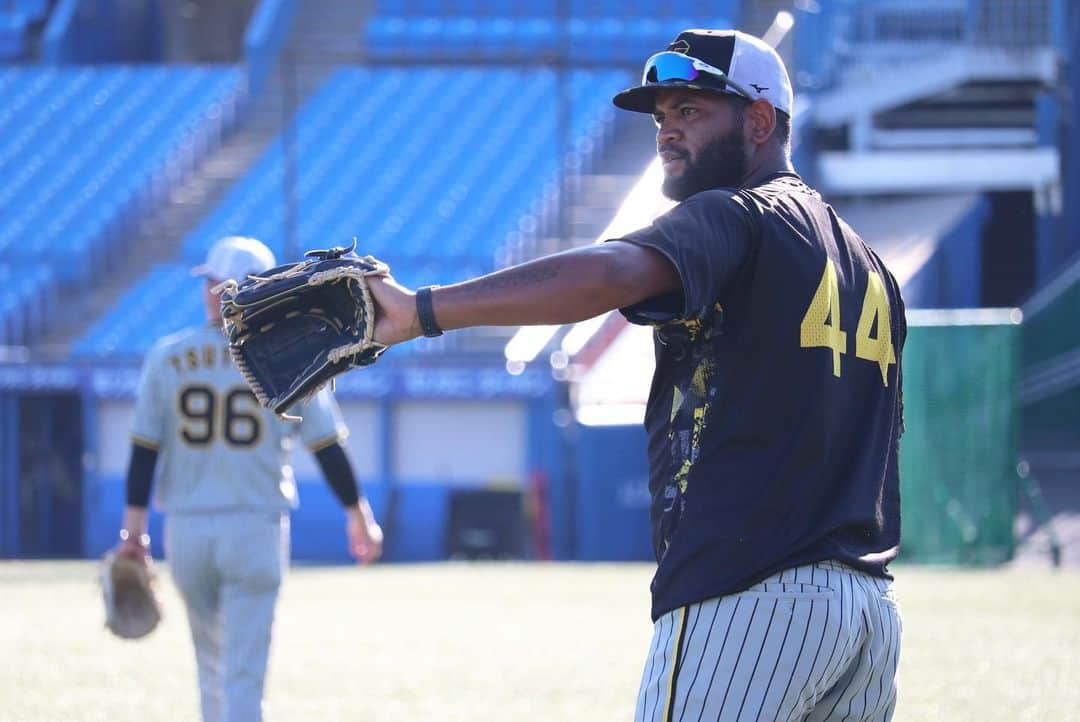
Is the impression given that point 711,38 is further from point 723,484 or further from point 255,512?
point 255,512

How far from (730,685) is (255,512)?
340cm

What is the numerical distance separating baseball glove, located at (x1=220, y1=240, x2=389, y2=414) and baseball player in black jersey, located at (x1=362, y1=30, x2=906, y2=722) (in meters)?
0.07

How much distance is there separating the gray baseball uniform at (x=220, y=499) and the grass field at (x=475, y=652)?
1.58 metres

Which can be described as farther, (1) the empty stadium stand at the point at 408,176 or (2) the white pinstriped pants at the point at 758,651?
(1) the empty stadium stand at the point at 408,176

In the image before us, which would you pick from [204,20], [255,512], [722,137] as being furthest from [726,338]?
[204,20]

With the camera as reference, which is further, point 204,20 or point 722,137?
point 204,20

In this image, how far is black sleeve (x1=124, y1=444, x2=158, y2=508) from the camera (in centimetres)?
642

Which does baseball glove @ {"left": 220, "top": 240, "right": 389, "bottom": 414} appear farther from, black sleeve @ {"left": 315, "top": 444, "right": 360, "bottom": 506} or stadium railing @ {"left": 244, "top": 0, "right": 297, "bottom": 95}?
stadium railing @ {"left": 244, "top": 0, "right": 297, "bottom": 95}

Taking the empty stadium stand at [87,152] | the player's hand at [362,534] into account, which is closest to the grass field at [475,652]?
the player's hand at [362,534]

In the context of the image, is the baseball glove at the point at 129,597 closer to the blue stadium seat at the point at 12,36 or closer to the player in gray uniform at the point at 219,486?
the player in gray uniform at the point at 219,486

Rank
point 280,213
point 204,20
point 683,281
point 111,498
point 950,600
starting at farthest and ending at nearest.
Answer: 1. point 204,20
2. point 280,213
3. point 111,498
4. point 950,600
5. point 683,281

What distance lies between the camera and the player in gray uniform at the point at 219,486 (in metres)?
6.13

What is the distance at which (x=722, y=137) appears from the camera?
3.42 metres

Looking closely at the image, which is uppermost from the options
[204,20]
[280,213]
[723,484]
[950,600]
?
[204,20]
